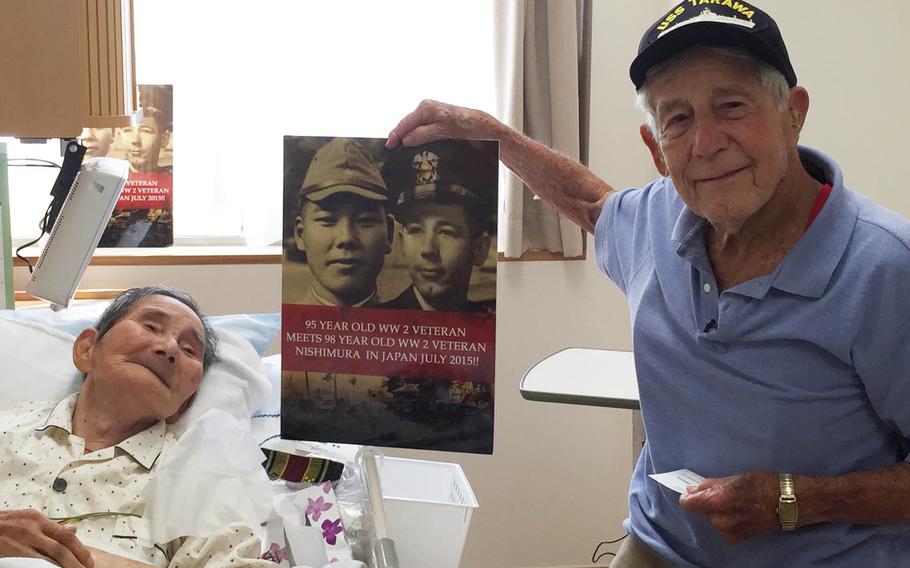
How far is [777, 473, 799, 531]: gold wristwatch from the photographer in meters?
1.26

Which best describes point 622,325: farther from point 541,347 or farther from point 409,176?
point 409,176

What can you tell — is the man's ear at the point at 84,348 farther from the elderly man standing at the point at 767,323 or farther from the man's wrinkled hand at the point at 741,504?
the man's wrinkled hand at the point at 741,504

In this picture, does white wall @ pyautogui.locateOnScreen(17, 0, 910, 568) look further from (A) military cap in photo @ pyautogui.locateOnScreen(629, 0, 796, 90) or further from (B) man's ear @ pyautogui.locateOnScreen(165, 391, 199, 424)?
(A) military cap in photo @ pyautogui.locateOnScreen(629, 0, 796, 90)

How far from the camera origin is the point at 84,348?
1966 mm

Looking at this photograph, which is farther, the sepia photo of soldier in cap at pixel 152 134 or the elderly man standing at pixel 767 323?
the sepia photo of soldier in cap at pixel 152 134

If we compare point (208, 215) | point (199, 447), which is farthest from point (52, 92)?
point (208, 215)

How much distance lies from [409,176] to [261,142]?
1.77 meters

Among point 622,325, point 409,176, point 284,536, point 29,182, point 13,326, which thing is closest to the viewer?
point 409,176

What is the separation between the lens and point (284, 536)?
5.32ft

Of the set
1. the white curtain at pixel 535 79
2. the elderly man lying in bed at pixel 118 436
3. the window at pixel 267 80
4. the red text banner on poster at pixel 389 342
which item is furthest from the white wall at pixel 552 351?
the red text banner on poster at pixel 389 342

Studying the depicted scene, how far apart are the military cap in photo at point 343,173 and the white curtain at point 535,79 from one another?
5.13 feet

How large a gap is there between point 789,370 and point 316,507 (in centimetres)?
86

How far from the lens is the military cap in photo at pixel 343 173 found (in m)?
1.38

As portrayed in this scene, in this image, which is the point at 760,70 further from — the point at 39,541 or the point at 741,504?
the point at 39,541
